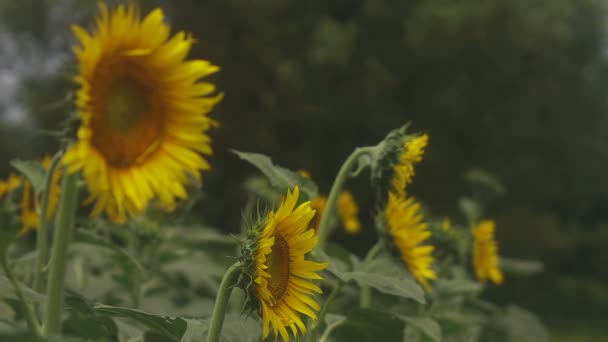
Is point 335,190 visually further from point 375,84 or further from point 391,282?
point 375,84

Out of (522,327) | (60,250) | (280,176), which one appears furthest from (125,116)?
(522,327)

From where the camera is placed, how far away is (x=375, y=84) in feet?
27.1

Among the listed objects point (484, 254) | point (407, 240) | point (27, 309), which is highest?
point (484, 254)

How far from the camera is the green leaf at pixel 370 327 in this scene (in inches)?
42.7

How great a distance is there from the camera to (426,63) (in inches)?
336

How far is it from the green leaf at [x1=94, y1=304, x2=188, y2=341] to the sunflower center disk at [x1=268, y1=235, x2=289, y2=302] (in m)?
0.09

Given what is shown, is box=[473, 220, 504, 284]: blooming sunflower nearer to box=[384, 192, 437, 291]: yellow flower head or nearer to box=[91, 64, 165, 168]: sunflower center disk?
box=[384, 192, 437, 291]: yellow flower head

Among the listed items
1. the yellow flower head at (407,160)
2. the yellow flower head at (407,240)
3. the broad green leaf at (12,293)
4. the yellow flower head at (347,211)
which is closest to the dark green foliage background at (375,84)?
the yellow flower head at (347,211)

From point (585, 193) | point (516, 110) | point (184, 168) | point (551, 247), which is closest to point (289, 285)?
point (184, 168)

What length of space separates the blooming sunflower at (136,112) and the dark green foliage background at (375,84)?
20.7ft

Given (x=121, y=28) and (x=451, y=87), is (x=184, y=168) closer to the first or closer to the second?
(x=121, y=28)

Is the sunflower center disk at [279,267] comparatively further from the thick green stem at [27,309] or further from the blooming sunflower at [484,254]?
the blooming sunflower at [484,254]

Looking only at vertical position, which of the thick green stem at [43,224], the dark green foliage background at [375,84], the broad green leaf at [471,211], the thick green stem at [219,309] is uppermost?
the dark green foliage background at [375,84]

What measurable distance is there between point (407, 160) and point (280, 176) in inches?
6.1
